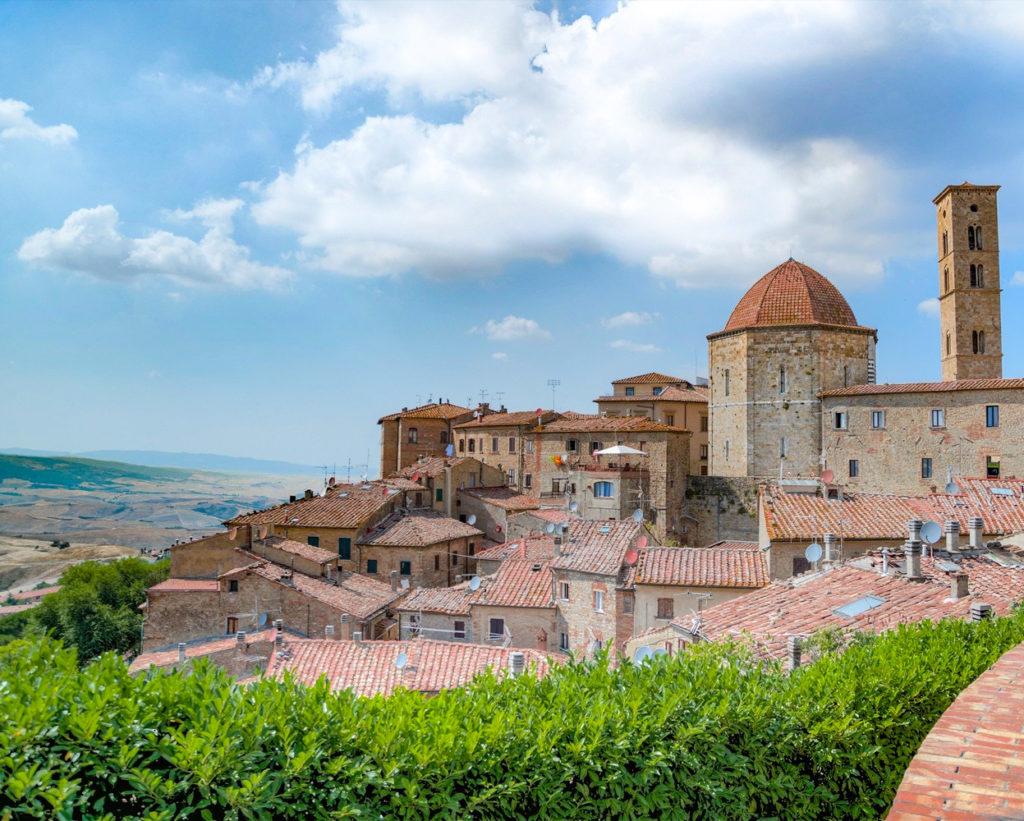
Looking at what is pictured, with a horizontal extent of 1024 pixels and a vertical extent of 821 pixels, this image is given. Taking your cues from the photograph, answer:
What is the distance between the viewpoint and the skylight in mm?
15188

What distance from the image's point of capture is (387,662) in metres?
21.9

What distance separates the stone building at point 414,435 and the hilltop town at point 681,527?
372cm

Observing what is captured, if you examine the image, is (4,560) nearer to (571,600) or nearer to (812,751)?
(571,600)

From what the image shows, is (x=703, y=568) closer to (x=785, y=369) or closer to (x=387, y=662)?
(x=387, y=662)

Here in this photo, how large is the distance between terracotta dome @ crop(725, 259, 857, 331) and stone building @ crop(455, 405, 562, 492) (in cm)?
1725

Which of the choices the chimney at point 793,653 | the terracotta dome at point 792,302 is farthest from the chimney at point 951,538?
the terracotta dome at point 792,302

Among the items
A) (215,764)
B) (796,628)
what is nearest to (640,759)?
(215,764)

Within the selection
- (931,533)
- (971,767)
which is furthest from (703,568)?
(971,767)

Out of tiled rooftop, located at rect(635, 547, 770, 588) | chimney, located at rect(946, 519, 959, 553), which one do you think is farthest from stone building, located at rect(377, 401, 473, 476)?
chimney, located at rect(946, 519, 959, 553)

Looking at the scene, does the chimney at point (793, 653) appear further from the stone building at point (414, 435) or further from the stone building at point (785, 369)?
the stone building at point (414, 435)

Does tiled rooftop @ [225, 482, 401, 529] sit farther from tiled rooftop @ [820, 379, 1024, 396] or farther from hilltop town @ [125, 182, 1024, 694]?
tiled rooftop @ [820, 379, 1024, 396]

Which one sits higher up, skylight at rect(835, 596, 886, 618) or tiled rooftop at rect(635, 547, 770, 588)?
skylight at rect(835, 596, 886, 618)

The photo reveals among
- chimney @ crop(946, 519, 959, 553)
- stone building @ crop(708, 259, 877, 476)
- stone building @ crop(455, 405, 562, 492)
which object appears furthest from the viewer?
stone building @ crop(455, 405, 562, 492)

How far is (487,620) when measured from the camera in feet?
94.3
